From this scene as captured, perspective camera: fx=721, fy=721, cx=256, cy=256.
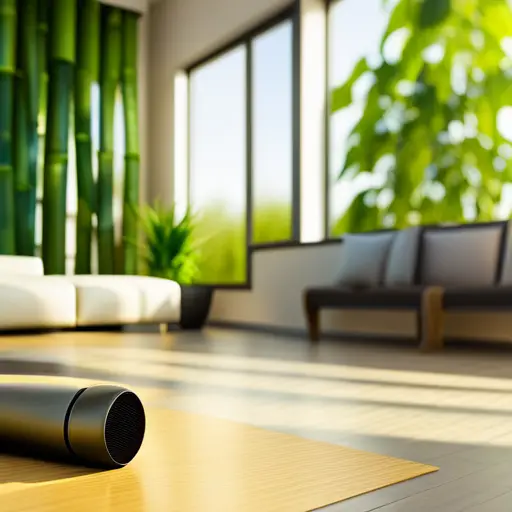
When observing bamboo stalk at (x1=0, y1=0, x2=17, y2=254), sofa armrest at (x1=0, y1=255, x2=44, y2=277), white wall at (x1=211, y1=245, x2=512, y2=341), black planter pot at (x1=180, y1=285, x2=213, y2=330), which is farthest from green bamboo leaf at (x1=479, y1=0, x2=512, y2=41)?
bamboo stalk at (x1=0, y1=0, x2=17, y2=254)

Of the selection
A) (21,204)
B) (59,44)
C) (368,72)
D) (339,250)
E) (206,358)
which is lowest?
(206,358)

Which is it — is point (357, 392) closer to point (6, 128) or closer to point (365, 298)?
point (365, 298)

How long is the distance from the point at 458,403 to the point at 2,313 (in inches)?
138

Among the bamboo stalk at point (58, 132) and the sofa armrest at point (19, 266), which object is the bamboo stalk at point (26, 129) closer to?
the bamboo stalk at point (58, 132)

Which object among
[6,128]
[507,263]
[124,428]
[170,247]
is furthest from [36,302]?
[124,428]

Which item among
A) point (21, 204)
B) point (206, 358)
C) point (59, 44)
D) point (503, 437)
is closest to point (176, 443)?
point (503, 437)

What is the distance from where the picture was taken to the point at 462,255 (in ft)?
14.4

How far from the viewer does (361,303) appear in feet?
14.4

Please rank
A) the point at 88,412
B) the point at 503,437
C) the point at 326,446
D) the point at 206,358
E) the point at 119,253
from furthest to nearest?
1. the point at 119,253
2. the point at 206,358
3. the point at 503,437
4. the point at 326,446
5. the point at 88,412

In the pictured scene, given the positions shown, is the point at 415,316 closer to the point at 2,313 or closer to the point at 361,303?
the point at 361,303

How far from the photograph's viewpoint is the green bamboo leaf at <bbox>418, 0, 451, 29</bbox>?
4.86 meters

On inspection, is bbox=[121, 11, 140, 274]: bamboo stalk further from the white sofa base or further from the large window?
the white sofa base

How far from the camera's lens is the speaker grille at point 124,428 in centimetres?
132

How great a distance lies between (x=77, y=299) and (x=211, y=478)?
13.8 ft
